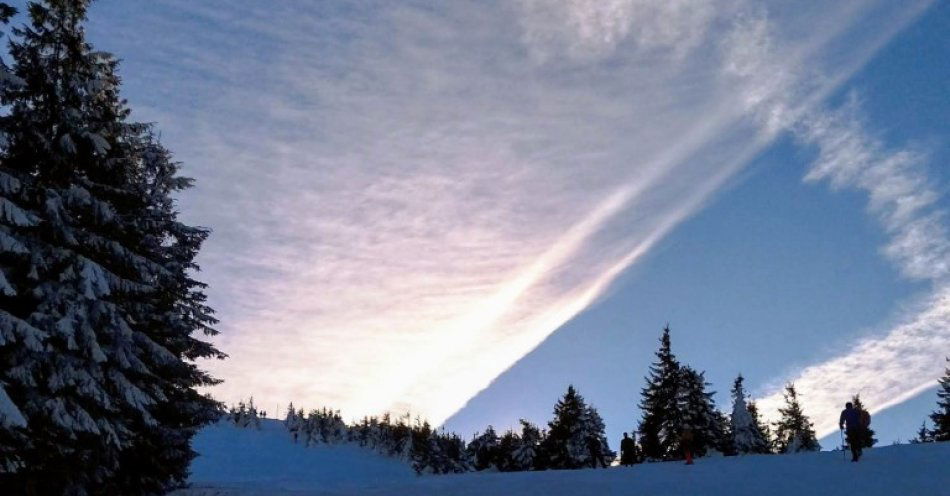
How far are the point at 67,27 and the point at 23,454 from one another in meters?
11.4

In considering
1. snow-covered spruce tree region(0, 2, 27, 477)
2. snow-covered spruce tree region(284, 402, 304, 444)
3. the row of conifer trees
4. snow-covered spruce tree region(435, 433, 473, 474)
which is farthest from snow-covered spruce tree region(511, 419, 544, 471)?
snow-covered spruce tree region(0, 2, 27, 477)

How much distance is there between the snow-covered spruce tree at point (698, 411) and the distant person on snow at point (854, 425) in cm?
2845

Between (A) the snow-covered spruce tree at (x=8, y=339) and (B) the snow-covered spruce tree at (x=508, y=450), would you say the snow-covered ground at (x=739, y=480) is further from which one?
(B) the snow-covered spruce tree at (x=508, y=450)

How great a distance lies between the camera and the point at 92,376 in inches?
696

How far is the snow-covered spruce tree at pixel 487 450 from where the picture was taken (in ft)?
268

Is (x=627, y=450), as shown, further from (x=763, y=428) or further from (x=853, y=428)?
(x=763, y=428)

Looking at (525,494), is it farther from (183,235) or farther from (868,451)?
(183,235)

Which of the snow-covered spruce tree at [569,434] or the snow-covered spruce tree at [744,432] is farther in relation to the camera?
the snow-covered spruce tree at [744,432]

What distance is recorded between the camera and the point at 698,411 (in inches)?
2154

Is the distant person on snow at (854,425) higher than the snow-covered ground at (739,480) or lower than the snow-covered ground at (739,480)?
higher

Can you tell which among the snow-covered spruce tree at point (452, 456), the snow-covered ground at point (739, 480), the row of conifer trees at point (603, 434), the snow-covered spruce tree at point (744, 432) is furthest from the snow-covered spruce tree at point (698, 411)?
the snow-covered spruce tree at point (452, 456)

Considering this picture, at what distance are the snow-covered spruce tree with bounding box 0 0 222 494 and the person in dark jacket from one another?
21711 millimetres

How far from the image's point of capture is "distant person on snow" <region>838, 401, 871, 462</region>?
2367 centimetres

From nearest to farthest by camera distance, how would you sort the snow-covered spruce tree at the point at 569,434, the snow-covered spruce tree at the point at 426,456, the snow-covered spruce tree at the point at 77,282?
the snow-covered spruce tree at the point at 77,282 < the snow-covered spruce tree at the point at 569,434 < the snow-covered spruce tree at the point at 426,456
